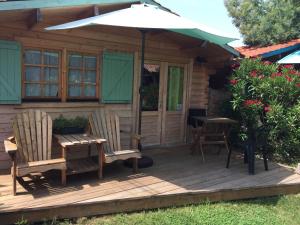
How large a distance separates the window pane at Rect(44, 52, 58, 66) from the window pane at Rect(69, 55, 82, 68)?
0.24 m

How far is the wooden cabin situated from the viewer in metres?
4.59

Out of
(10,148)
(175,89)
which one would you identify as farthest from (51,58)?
(175,89)

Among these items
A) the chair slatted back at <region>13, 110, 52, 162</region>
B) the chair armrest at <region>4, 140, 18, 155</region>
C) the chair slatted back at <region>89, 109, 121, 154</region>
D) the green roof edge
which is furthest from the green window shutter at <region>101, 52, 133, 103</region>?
the chair armrest at <region>4, 140, 18, 155</region>

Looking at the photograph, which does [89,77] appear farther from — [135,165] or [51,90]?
[135,165]

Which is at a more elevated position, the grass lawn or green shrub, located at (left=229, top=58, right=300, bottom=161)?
green shrub, located at (left=229, top=58, right=300, bottom=161)

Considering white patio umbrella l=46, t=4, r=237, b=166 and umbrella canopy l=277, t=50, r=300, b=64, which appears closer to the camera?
white patio umbrella l=46, t=4, r=237, b=166

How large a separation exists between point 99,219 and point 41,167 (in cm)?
90

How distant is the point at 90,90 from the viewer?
5.46 metres

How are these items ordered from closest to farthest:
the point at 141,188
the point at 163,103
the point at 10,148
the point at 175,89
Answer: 1. the point at 10,148
2. the point at 141,188
3. the point at 163,103
4. the point at 175,89

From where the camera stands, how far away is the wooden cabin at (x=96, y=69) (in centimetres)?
459

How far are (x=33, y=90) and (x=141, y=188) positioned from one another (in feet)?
7.21

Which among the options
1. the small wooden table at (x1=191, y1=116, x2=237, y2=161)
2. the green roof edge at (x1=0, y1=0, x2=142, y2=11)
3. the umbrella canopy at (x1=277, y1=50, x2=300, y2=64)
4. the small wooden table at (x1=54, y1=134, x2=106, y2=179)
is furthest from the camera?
the umbrella canopy at (x1=277, y1=50, x2=300, y2=64)

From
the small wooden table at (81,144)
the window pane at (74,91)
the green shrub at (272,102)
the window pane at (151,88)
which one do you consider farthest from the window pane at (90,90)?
the green shrub at (272,102)

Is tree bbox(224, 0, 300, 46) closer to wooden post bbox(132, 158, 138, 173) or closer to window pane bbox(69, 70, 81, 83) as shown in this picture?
window pane bbox(69, 70, 81, 83)
